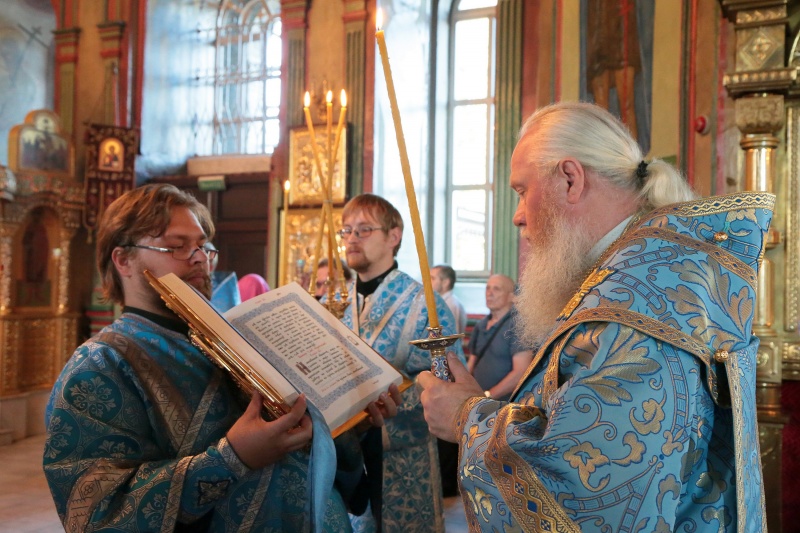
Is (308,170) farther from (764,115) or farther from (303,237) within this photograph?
(764,115)

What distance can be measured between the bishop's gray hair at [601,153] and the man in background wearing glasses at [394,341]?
1363 millimetres

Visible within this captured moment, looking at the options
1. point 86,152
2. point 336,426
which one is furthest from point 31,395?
point 336,426

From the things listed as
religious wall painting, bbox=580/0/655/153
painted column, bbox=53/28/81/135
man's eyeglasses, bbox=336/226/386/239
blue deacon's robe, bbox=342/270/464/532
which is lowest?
blue deacon's robe, bbox=342/270/464/532

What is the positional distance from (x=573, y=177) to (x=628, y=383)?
0.45m

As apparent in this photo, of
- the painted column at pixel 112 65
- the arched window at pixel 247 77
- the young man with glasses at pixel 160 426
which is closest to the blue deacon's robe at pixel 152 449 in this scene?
the young man with glasses at pixel 160 426

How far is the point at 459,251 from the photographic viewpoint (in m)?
7.74

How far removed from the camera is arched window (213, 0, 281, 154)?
30.3 feet

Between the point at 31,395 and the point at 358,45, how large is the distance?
4998 millimetres

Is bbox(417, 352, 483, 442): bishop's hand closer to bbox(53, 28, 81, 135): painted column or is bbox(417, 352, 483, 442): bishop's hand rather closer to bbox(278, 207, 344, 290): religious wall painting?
bbox(278, 207, 344, 290): religious wall painting

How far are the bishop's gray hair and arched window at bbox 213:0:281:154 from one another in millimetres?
8162

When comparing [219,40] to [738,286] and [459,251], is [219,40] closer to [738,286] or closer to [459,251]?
[459,251]

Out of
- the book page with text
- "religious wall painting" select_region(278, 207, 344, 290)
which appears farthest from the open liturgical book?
"religious wall painting" select_region(278, 207, 344, 290)

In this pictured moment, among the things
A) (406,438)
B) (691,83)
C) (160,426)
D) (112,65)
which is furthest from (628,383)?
(112,65)

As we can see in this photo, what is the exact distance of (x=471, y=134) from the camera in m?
7.80
